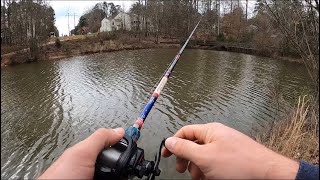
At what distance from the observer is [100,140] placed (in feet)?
4.43

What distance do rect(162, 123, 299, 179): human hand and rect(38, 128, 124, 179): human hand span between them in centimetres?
38

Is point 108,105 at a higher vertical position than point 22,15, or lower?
lower

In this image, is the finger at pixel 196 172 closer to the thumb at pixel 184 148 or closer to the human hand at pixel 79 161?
the thumb at pixel 184 148

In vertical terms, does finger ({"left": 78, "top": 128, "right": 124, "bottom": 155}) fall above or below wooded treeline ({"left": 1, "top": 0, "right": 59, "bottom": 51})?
below

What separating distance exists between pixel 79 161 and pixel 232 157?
634 mm

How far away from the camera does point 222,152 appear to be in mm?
1338

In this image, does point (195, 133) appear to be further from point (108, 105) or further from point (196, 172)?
point (108, 105)

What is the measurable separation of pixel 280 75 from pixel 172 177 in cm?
1553

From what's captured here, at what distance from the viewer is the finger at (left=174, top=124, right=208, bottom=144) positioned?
1.53 metres

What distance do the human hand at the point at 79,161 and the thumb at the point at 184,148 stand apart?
34 cm

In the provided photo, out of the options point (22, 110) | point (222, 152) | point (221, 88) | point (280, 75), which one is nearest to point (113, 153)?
point (222, 152)

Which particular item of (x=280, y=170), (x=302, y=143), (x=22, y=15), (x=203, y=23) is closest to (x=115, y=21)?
(x=203, y=23)

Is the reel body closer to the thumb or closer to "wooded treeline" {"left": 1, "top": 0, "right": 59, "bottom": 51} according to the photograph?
the thumb

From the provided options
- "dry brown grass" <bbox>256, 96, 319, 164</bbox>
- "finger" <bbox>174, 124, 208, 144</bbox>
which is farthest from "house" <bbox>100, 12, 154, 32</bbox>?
"finger" <bbox>174, 124, 208, 144</bbox>
